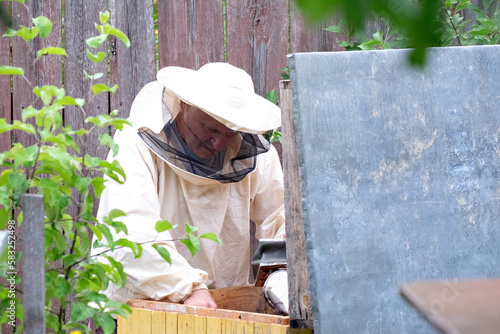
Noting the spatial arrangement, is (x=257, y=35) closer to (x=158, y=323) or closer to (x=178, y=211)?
(x=178, y=211)

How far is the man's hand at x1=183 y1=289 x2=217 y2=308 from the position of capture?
2.28 metres

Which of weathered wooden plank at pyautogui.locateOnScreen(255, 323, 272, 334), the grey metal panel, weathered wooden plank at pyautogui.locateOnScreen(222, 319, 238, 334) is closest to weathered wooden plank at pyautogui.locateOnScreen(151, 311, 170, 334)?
weathered wooden plank at pyautogui.locateOnScreen(222, 319, 238, 334)

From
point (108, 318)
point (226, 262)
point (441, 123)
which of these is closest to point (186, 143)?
point (226, 262)

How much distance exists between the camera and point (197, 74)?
2.64m

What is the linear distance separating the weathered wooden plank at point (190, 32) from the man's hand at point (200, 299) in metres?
1.21

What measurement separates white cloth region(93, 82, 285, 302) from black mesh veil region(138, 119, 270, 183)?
0.12ft

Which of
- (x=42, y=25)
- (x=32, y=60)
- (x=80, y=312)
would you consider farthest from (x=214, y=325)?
(x=32, y=60)

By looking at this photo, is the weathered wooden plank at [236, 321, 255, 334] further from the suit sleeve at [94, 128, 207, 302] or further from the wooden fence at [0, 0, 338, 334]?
the wooden fence at [0, 0, 338, 334]

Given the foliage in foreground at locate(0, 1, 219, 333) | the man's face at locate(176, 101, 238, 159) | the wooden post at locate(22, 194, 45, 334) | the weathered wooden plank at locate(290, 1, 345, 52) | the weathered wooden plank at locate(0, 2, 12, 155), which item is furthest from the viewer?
the weathered wooden plank at locate(290, 1, 345, 52)

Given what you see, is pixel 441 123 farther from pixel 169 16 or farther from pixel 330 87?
pixel 169 16

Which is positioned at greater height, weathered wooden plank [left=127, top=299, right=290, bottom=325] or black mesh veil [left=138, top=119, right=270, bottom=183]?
black mesh veil [left=138, top=119, right=270, bottom=183]

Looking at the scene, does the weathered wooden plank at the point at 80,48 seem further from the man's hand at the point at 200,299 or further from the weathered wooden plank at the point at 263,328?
the weathered wooden plank at the point at 263,328

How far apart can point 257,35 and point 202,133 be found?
0.74 m

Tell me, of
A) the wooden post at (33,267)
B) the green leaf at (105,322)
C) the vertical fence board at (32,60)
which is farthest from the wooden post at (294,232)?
the vertical fence board at (32,60)
